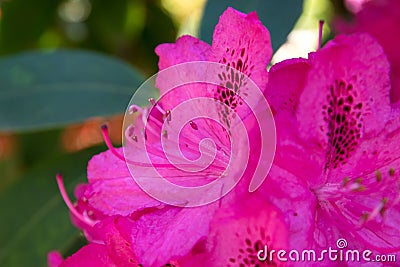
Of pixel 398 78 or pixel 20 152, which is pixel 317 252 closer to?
pixel 398 78

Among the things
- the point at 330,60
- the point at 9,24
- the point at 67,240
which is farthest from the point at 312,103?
the point at 9,24

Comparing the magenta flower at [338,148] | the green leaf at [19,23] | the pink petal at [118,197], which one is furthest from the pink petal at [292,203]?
the green leaf at [19,23]

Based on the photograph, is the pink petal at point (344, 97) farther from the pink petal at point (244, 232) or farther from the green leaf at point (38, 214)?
the green leaf at point (38, 214)

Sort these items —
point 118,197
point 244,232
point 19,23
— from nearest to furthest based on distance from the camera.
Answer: point 244,232, point 118,197, point 19,23

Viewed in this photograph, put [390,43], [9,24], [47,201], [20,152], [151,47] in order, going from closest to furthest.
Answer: [390,43]
[47,201]
[9,24]
[20,152]
[151,47]

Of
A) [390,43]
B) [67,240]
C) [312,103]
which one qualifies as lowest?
[67,240]

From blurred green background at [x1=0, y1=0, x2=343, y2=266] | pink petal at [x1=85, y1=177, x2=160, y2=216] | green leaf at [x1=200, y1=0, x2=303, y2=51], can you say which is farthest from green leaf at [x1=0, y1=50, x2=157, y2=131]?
pink petal at [x1=85, y1=177, x2=160, y2=216]

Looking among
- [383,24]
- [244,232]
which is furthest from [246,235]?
[383,24]

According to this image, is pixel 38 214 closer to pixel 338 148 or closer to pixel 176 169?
pixel 176 169
